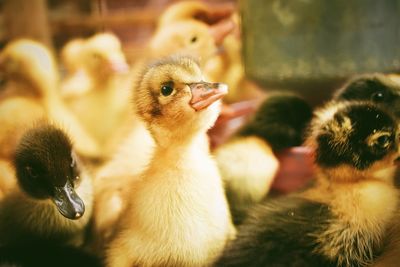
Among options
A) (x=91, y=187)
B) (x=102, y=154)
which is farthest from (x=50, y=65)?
(x=91, y=187)

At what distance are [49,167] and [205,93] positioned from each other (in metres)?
0.31

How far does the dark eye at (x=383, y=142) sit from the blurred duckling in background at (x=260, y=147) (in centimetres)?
34

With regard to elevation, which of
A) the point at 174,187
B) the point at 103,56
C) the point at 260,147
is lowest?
the point at 260,147

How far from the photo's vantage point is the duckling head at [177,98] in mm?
904

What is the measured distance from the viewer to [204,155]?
3.35 feet

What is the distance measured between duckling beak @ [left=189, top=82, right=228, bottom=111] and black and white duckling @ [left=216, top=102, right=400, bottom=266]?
9.1 inches

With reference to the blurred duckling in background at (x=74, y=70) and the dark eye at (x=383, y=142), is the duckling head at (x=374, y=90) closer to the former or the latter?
the dark eye at (x=383, y=142)

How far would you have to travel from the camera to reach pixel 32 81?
1.41 metres

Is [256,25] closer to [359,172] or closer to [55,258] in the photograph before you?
[359,172]

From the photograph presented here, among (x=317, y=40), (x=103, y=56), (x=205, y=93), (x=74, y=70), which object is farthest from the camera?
(x=74, y=70)

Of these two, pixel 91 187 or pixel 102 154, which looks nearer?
pixel 91 187

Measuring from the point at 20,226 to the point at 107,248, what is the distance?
19cm

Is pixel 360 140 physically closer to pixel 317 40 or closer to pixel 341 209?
pixel 341 209

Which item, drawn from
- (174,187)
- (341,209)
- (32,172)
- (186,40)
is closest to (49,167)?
(32,172)
